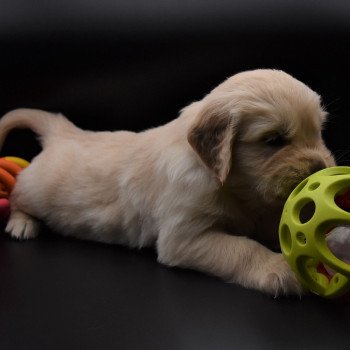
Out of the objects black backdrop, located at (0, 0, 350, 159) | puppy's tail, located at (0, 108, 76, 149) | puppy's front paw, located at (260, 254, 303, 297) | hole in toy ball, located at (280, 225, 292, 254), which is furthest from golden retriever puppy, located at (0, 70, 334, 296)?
black backdrop, located at (0, 0, 350, 159)

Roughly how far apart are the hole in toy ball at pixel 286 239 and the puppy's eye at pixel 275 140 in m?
0.32

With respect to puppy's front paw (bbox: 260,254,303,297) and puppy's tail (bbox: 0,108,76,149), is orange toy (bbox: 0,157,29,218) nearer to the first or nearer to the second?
puppy's tail (bbox: 0,108,76,149)

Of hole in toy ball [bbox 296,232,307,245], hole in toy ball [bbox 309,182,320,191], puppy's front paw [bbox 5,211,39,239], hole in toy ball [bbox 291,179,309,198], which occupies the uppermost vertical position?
hole in toy ball [bbox 309,182,320,191]

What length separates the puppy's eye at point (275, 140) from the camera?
2.09 meters

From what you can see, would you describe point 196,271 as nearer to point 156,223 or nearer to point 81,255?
point 156,223

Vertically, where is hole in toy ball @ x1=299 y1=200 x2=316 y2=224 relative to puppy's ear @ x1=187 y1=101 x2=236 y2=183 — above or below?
below

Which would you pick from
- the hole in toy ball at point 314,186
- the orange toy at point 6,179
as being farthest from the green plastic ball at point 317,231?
the orange toy at point 6,179

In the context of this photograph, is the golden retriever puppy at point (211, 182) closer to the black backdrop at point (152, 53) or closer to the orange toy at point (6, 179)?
the orange toy at point (6, 179)

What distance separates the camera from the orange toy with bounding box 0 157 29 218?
2738 millimetres

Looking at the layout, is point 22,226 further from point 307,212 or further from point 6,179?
point 307,212

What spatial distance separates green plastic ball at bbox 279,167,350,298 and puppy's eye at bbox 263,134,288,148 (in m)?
0.20

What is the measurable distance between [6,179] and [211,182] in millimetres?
1077

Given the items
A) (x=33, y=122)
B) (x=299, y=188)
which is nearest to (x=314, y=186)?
(x=299, y=188)

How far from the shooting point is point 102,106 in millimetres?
3170
